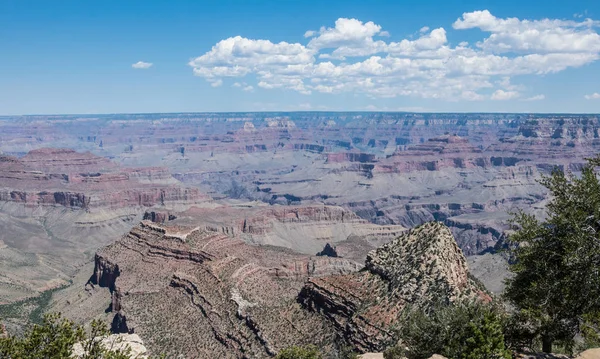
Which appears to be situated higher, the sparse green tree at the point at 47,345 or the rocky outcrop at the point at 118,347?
the sparse green tree at the point at 47,345

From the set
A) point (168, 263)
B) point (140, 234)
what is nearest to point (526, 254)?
point (168, 263)

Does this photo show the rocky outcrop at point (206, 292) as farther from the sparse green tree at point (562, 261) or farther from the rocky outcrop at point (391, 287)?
the sparse green tree at point (562, 261)

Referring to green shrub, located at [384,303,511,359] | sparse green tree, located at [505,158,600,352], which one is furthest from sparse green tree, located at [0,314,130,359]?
sparse green tree, located at [505,158,600,352]

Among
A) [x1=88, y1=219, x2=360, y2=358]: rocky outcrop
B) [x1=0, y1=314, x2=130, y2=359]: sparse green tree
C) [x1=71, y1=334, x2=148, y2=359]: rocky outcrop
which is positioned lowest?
[x1=88, y1=219, x2=360, y2=358]: rocky outcrop

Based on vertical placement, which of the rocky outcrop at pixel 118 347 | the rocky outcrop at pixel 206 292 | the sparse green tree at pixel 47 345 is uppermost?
the sparse green tree at pixel 47 345

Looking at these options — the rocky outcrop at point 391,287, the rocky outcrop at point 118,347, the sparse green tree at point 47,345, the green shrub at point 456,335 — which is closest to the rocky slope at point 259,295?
the rocky outcrop at point 391,287

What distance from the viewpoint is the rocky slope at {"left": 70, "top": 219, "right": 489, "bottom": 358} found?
49250 mm

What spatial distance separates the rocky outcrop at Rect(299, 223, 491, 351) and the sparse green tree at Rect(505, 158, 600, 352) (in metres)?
11.1

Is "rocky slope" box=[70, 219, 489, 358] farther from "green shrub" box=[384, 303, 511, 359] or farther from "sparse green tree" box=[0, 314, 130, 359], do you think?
"sparse green tree" box=[0, 314, 130, 359]

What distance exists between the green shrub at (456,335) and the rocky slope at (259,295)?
961 cm

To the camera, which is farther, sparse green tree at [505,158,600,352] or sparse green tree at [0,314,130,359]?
sparse green tree at [505,158,600,352]

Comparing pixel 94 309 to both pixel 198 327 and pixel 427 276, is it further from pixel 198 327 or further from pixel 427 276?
pixel 427 276

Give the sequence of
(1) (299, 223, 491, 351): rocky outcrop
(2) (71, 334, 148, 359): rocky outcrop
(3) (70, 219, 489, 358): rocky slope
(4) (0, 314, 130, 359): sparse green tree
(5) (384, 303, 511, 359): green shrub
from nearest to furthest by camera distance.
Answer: (4) (0, 314, 130, 359): sparse green tree → (2) (71, 334, 148, 359): rocky outcrop → (5) (384, 303, 511, 359): green shrub → (1) (299, 223, 491, 351): rocky outcrop → (3) (70, 219, 489, 358): rocky slope

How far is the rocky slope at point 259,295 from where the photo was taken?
49.2 metres
